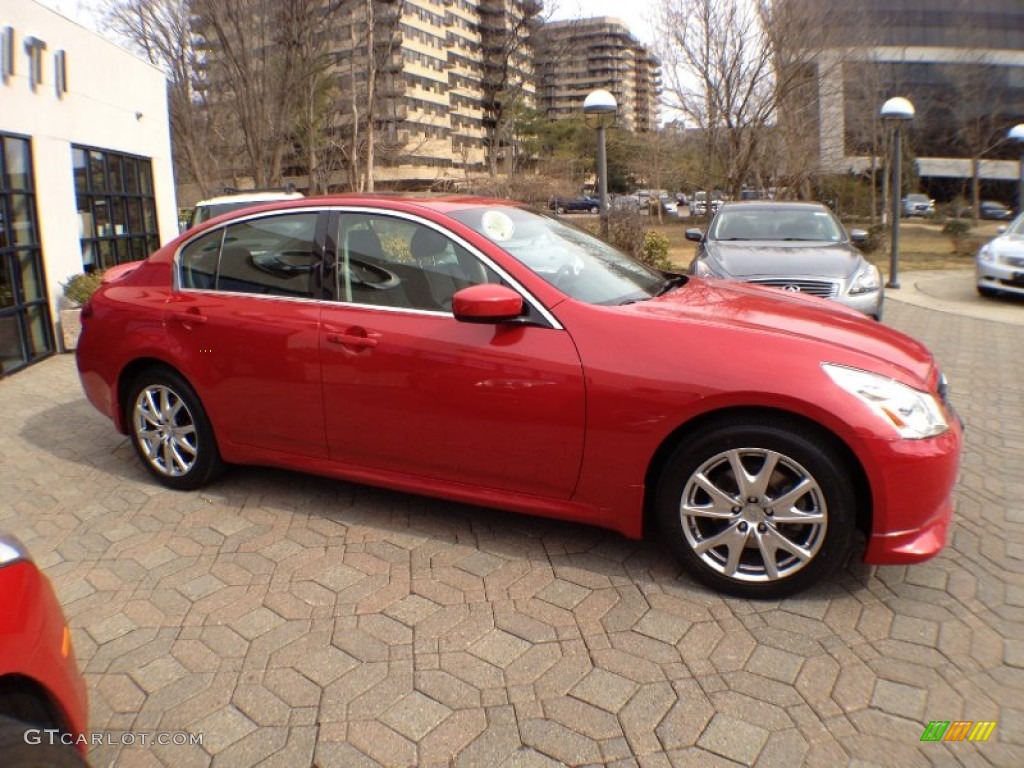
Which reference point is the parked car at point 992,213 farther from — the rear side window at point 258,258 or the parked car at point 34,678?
the parked car at point 34,678

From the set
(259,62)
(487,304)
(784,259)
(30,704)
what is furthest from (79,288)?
(259,62)

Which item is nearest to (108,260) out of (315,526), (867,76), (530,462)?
(315,526)

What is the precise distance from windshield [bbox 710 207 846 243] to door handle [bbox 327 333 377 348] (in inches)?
266

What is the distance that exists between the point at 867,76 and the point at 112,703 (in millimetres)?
34625

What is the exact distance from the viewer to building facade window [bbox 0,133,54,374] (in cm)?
811

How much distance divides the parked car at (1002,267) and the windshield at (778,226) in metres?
4.00

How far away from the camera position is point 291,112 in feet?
92.8

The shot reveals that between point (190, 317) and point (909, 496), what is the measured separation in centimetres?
363

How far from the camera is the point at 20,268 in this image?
28.0ft

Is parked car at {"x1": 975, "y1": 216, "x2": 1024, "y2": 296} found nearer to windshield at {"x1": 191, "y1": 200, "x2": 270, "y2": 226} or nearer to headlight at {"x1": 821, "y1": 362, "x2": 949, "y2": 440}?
headlight at {"x1": 821, "y1": 362, "x2": 949, "y2": 440}

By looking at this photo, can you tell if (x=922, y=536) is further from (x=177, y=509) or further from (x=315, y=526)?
(x=177, y=509)

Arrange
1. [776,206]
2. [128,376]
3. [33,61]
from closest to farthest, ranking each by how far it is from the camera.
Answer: [128,376] → [33,61] → [776,206]

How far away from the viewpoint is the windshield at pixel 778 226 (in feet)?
30.1

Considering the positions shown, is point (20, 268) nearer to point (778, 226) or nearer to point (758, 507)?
point (758, 507)
